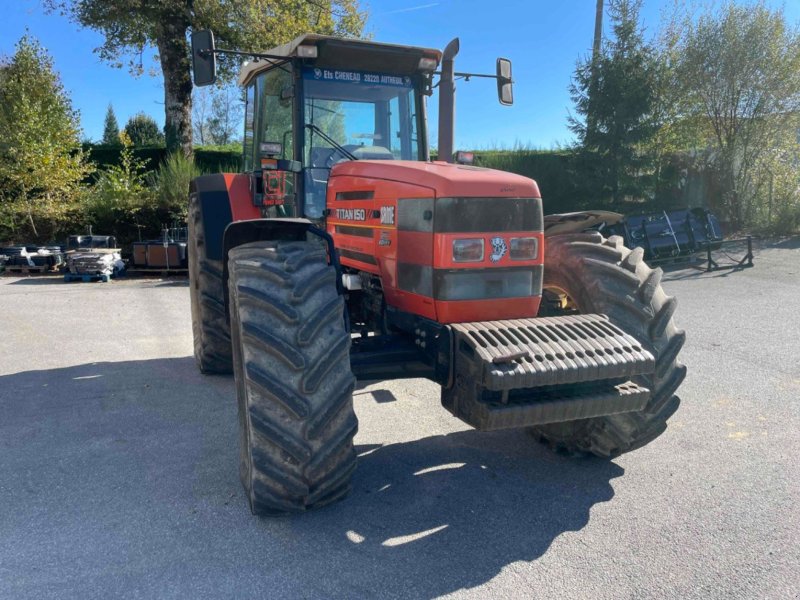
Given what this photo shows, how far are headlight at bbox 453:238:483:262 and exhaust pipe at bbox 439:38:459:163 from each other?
1.38 metres

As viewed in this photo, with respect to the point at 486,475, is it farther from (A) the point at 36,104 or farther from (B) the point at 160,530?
(A) the point at 36,104

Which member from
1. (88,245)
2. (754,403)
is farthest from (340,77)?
(88,245)

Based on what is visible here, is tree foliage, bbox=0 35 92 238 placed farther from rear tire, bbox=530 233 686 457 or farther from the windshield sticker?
rear tire, bbox=530 233 686 457

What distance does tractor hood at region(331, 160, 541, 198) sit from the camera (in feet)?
10.2

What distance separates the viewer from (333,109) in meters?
4.54

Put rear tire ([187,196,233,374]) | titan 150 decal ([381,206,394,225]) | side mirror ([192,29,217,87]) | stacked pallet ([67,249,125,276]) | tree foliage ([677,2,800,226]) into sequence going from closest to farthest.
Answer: titan 150 decal ([381,206,394,225]) → side mirror ([192,29,217,87]) → rear tire ([187,196,233,374]) → stacked pallet ([67,249,125,276]) → tree foliage ([677,2,800,226])

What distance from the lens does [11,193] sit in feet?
46.8

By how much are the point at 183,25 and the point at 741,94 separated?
1436cm

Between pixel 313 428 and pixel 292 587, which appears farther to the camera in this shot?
pixel 313 428

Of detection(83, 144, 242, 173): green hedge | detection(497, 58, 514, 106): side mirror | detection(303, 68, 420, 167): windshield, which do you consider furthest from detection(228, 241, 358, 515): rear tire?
detection(83, 144, 242, 173): green hedge

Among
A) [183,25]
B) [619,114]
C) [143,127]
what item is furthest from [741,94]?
[143,127]

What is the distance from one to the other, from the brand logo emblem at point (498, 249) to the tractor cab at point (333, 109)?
1619mm

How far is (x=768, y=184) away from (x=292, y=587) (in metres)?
17.6

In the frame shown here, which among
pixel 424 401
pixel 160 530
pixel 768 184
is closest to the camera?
pixel 160 530
